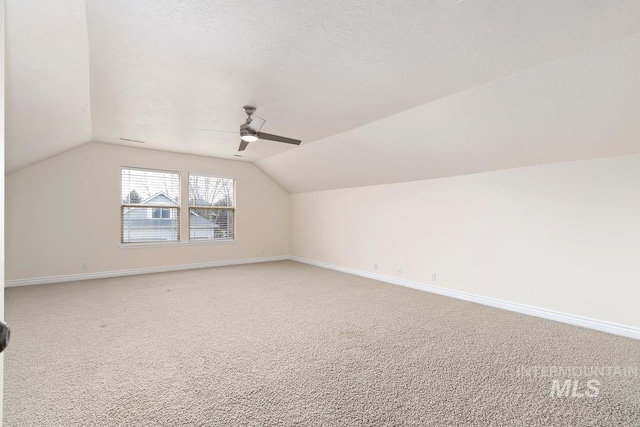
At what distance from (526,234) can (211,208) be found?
595 cm

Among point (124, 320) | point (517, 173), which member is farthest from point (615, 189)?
point (124, 320)

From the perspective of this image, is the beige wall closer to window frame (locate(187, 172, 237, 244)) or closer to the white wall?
window frame (locate(187, 172, 237, 244))

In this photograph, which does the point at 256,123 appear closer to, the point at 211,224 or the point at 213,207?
the point at 213,207

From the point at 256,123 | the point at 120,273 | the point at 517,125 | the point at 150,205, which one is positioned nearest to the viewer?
the point at 517,125

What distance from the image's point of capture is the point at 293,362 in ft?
8.23

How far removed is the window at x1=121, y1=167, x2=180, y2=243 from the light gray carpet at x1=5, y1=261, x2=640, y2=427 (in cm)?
182

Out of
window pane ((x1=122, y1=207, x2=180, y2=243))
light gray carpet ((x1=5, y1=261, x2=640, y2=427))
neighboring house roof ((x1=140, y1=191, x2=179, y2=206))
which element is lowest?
light gray carpet ((x1=5, y1=261, x2=640, y2=427))

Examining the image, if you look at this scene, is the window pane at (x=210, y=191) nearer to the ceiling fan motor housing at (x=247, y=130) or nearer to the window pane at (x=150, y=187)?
the window pane at (x=150, y=187)

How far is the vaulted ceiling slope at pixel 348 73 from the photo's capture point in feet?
6.48

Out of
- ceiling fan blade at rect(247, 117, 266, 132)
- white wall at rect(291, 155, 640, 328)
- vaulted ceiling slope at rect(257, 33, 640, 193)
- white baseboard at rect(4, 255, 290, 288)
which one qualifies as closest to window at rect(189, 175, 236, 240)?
white baseboard at rect(4, 255, 290, 288)

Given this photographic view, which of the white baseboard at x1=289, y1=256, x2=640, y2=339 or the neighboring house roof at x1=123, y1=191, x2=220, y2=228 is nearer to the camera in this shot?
the white baseboard at x1=289, y1=256, x2=640, y2=339

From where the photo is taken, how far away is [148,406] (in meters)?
1.93

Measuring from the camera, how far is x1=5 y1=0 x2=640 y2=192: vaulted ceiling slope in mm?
1974

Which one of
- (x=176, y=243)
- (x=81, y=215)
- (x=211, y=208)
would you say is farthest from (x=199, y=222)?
(x=81, y=215)
